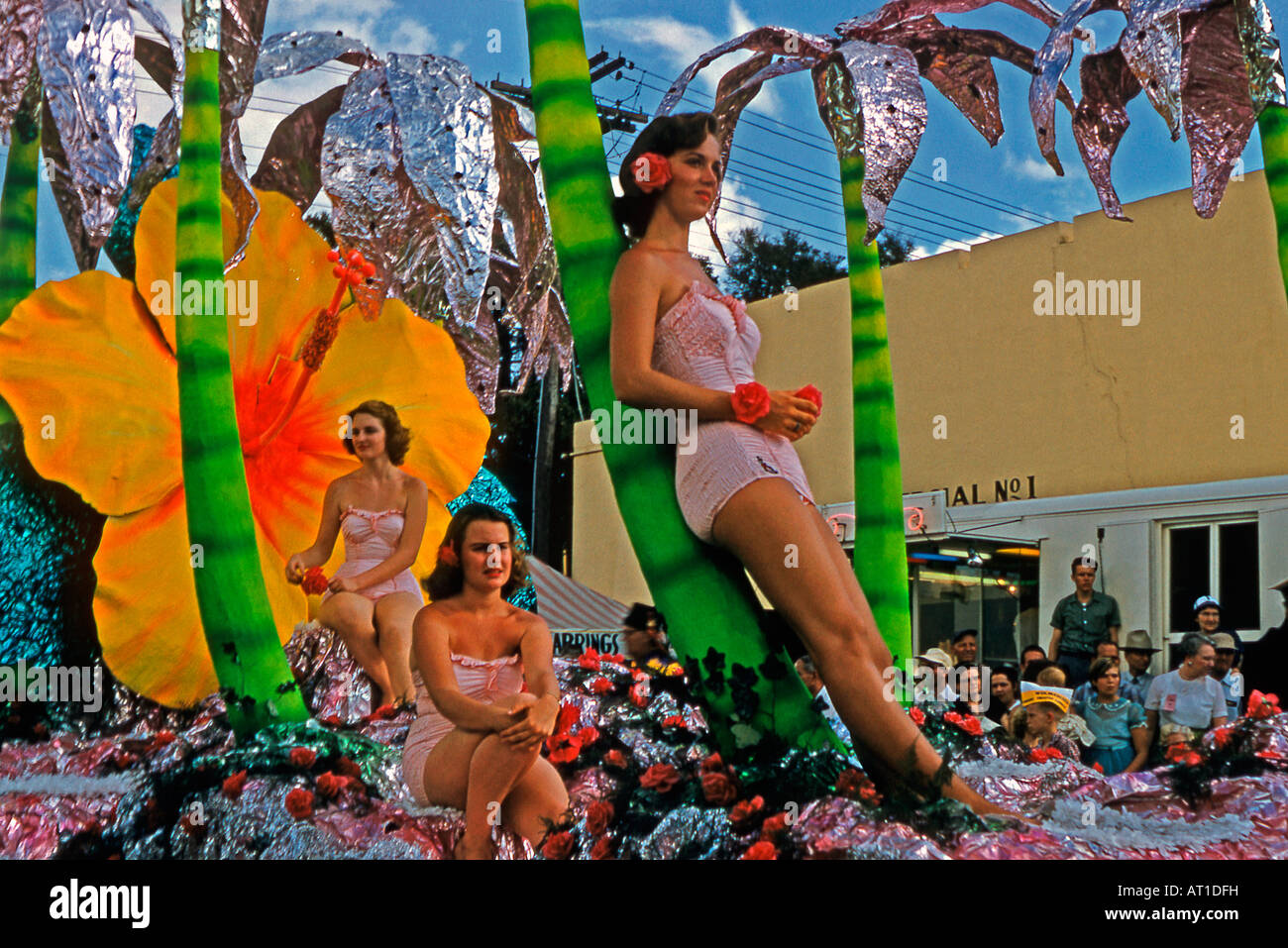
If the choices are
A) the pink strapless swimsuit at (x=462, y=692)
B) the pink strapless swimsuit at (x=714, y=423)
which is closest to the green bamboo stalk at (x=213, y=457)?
the pink strapless swimsuit at (x=462, y=692)

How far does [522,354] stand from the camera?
4027 mm

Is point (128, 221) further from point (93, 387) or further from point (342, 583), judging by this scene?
point (342, 583)

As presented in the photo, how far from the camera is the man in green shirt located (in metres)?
3.48

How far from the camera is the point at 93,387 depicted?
420 cm

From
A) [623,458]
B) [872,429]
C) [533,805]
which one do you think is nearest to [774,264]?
[872,429]

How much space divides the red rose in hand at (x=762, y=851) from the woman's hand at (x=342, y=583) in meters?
1.40

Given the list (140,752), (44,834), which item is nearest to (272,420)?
(140,752)

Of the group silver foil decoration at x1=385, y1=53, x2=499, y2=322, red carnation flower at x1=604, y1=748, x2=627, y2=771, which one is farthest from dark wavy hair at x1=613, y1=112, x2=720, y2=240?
red carnation flower at x1=604, y1=748, x2=627, y2=771

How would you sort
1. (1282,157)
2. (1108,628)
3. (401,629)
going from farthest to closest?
(401,629), (1282,157), (1108,628)

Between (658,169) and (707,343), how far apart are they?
0.49 m

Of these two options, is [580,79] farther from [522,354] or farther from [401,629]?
[401,629]

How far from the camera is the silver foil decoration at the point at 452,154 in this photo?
4.06 m

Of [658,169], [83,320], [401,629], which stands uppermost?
[658,169]

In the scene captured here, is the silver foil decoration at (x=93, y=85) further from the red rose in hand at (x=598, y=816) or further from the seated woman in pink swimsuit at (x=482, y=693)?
the red rose in hand at (x=598, y=816)
